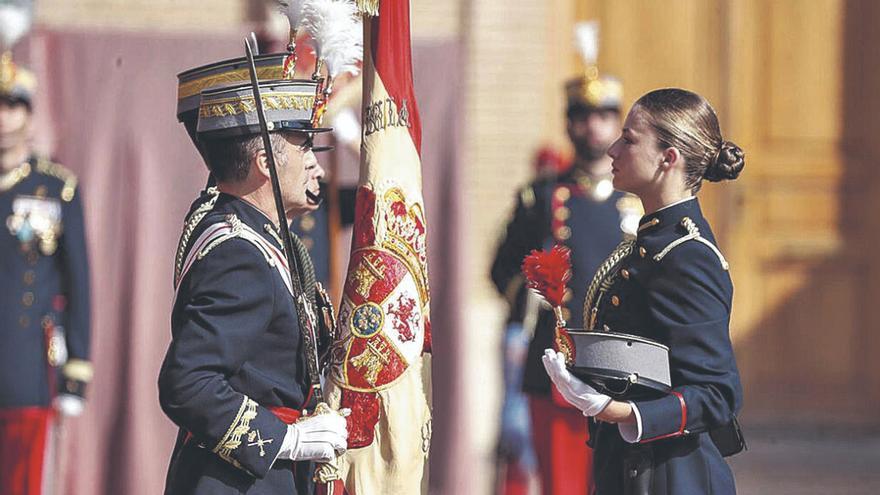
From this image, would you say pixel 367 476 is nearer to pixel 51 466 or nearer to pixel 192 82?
pixel 192 82

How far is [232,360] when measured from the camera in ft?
10.1

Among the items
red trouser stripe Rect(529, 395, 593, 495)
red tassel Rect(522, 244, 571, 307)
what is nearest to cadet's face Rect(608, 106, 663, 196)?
red tassel Rect(522, 244, 571, 307)

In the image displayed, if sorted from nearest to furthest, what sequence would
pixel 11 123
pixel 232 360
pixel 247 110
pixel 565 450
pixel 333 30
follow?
pixel 232 360, pixel 247 110, pixel 333 30, pixel 565 450, pixel 11 123

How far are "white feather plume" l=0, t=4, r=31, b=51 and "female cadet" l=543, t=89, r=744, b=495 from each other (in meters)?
3.54

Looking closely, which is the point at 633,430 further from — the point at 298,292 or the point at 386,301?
the point at 298,292

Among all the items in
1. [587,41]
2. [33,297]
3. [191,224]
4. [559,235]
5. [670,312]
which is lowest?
[33,297]

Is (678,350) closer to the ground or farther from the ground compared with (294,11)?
closer to the ground

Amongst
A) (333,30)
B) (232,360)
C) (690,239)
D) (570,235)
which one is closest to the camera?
(232,360)

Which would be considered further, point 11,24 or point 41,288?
point 11,24

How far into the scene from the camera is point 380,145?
3441 millimetres

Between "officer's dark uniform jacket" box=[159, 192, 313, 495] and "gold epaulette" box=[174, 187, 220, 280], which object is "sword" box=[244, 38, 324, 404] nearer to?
"officer's dark uniform jacket" box=[159, 192, 313, 495]

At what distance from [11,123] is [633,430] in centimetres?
355

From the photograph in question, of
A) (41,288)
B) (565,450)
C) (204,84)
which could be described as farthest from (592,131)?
(204,84)

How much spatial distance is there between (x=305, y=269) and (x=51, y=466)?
9.54ft
